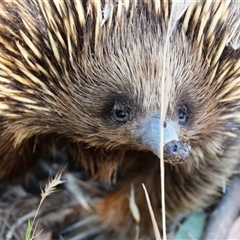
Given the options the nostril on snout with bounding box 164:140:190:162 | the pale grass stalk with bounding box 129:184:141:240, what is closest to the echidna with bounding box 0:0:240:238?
the nostril on snout with bounding box 164:140:190:162

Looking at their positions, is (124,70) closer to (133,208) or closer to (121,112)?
(121,112)

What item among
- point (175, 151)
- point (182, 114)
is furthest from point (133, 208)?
point (175, 151)

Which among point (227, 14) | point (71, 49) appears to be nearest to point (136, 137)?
point (71, 49)

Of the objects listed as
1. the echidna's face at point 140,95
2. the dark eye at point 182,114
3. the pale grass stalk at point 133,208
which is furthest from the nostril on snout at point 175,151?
the pale grass stalk at point 133,208

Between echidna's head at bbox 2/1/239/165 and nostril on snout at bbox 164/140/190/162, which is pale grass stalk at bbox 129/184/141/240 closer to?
echidna's head at bbox 2/1/239/165

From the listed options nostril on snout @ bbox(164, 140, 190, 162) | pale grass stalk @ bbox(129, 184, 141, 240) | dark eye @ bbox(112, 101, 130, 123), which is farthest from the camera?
pale grass stalk @ bbox(129, 184, 141, 240)

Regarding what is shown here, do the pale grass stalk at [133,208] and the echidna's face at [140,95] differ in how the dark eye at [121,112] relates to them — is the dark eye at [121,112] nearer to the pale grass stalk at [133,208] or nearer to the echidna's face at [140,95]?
the echidna's face at [140,95]

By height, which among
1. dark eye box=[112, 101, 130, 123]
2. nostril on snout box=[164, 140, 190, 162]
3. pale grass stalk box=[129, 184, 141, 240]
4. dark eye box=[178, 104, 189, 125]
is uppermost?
dark eye box=[178, 104, 189, 125]

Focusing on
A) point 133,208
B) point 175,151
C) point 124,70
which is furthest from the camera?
point 133,208

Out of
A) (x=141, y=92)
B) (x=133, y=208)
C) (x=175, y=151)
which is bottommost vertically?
(x=133, y=208)
